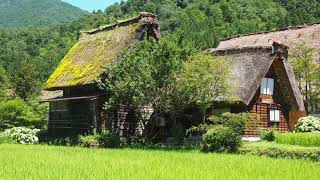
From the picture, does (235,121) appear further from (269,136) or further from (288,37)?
(288,37)

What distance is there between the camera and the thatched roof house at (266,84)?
2362 centimetres

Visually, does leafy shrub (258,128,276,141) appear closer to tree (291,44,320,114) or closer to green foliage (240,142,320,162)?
green foliage (240,142,320,162)

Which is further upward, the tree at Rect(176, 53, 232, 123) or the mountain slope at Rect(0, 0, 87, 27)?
the mountain slope at Rect(0, 0, 87, 27)

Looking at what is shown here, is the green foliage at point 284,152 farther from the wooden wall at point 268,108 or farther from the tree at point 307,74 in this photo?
the tree at point 307,74

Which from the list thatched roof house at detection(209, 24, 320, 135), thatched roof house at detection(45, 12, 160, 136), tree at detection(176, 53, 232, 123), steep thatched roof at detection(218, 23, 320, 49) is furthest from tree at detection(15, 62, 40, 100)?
tree at detection(176, 53, 232, 123)

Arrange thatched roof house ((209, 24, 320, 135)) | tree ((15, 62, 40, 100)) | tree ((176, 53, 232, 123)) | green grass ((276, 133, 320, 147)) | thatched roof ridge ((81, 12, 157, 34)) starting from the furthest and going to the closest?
tree ((15, 62, 40, 100))
thatched roof ridge ((81, 12, 157, 34))
thatched roof house ((209, 24, 320, 135))
tree ((176, 53, 232, 123))
green grass ((276, 133, 320, 147))

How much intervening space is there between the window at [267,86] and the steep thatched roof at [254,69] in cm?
78

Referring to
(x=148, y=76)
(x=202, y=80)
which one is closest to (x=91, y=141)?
(x=148, y=76)

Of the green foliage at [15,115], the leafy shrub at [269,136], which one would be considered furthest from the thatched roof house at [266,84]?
the green foliage at [15,115]

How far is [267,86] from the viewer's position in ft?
86.0

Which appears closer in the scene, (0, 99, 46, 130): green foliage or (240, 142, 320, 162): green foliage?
(240, 142, 320, 162): green foliage

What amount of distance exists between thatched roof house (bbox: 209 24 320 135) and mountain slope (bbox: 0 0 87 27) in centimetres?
11546

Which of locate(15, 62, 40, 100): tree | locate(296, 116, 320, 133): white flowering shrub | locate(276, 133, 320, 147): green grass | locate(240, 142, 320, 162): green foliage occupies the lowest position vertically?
locate(240, 142, 320, 162): green foliage

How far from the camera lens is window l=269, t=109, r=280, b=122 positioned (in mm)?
26305
